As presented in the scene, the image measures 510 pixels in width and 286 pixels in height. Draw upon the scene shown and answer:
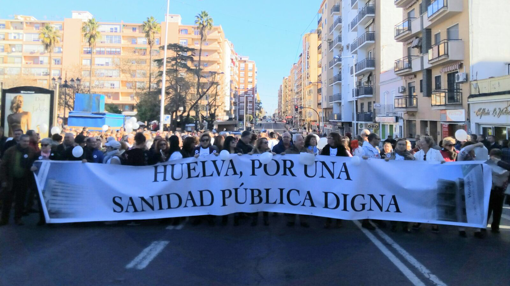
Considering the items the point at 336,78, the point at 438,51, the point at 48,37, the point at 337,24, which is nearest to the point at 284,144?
the point at 438,51

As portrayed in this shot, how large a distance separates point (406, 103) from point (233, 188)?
28.5 meters

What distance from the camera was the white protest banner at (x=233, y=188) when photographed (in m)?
7.11

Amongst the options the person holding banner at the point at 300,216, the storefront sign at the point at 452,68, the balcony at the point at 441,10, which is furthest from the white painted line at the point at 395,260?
the balcony at the point at 441,10

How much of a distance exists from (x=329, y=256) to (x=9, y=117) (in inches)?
663

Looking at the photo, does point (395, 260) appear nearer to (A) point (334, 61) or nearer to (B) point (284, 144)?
(B) point (284, 144)

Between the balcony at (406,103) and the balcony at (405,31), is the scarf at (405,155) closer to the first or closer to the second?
the balcony at (406,103)

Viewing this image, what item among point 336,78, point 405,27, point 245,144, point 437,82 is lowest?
point 245,144

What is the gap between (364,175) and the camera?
7.19 m

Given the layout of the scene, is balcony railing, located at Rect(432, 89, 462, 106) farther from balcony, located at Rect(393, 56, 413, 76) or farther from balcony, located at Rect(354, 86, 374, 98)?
balcony, located at Rect(354, 86, 374, 98)

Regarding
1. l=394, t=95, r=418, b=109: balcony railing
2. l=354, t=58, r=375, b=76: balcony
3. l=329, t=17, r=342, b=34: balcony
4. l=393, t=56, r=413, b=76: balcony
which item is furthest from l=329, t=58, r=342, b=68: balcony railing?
l=394, t=95, r=418, b=109: balcony railing

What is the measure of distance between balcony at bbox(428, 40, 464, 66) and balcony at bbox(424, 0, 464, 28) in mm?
1699

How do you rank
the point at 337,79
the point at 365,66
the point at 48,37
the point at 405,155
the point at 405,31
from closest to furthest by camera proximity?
the point at 405,155 → the point at 405,31 → the point at 365,66 → the point at 48,37 → the point at 337,79

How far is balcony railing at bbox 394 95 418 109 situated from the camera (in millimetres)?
31491

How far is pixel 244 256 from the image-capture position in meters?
5.68
